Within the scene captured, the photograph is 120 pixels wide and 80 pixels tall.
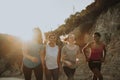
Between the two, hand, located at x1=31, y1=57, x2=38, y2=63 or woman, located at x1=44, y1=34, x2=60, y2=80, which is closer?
hand, located at x1=31, y1=57, x2=38, y2=63

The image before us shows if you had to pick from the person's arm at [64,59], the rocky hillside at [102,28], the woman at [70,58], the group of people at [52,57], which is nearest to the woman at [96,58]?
the group of people at [52,57]

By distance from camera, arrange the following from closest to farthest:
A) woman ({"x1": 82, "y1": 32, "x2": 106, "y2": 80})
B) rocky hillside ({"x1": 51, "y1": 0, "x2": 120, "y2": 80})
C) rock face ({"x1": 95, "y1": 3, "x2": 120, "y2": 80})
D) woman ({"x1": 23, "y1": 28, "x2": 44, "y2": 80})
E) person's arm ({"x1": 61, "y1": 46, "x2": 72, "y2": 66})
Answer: woman ({"x1": 23, "y1": 28, "x2": 44, "y2": 80})
person's arm ({"x1": 61, "y1": 46, "x2": 72, "y2": 66})
woman ({"x1": 82, "y1": 32, "x2": 106, "y2": 80})
rock face ({"x1": 95, "y1": 3, "x2": 120, "y2": 80})
rocky hillside ({"x1": 51, "y1": 0, "x2": 120, "y2": 80})

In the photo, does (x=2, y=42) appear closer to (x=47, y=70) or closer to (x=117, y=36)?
(x=117, y=36)

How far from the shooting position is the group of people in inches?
378

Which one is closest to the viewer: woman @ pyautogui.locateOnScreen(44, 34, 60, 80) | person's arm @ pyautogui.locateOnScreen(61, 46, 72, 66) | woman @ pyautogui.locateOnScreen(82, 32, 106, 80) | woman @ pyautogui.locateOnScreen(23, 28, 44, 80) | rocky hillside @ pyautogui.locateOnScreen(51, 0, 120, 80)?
woman @ pyautogui.locateOnScreen(23, 28, 44, 80)

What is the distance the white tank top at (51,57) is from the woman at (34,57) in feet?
2.06

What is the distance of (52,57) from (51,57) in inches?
1.2

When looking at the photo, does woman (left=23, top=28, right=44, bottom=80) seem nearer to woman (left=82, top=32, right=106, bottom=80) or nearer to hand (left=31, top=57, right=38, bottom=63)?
hand (left=31, top=57, right=38, bottom=63)

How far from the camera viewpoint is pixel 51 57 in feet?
34.5

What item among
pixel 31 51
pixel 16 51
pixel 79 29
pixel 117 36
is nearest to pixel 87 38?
pixel 79 29

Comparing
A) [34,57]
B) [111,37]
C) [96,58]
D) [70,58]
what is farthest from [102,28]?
[34,57]

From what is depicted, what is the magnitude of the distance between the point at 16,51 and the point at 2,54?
70.5 inches

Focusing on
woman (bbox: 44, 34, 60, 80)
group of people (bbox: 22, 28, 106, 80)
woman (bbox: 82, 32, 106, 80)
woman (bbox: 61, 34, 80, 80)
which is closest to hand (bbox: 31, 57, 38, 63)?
group of people (bbox: 22, 28, 106, 80)

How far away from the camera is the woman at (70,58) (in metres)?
10.7
